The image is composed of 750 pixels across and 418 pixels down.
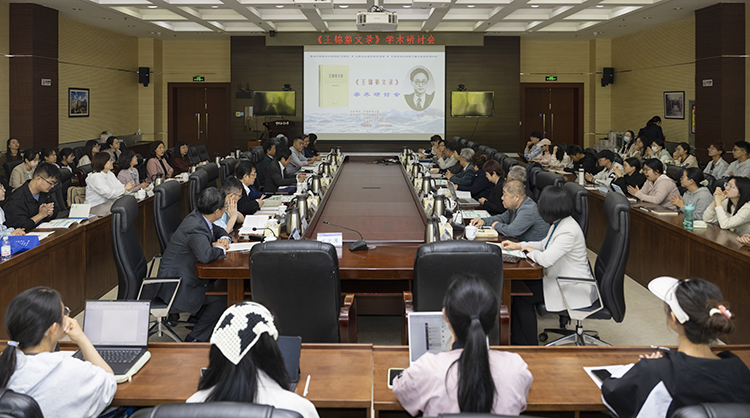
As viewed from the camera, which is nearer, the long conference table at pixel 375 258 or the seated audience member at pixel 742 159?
the long conference table at pixel 375 258

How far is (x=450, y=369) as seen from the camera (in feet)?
5.82

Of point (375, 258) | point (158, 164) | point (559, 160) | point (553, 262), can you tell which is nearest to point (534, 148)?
point (559, 160)

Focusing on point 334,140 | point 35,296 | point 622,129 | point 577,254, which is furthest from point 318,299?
point 622,129

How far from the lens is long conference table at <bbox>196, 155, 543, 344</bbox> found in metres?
3.46

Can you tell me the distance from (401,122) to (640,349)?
1184cm

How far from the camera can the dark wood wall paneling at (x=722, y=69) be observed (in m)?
9.67

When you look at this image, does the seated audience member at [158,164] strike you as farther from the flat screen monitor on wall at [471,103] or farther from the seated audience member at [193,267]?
the flat screen monitor on wall at [471,103]

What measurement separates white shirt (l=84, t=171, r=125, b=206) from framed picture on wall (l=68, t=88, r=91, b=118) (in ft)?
19.5

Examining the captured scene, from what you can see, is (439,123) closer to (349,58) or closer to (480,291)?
(349,58)

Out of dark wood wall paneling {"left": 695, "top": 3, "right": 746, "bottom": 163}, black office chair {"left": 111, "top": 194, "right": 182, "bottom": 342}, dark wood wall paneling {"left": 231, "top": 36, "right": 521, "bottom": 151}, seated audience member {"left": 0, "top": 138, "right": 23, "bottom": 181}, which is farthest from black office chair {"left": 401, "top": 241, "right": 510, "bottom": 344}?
dark wood wall paneling {"left": 231, "top": 36, "right": 521, "bottom": 151}

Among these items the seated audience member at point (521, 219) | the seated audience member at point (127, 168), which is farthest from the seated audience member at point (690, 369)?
the seated audience member at point (127, 168)

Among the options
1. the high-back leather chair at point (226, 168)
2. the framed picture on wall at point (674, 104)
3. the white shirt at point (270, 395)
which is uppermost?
the framed picture on wall at point (674, 104)

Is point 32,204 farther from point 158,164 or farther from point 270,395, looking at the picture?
point 158,164

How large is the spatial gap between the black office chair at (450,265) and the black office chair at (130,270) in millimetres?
1552
